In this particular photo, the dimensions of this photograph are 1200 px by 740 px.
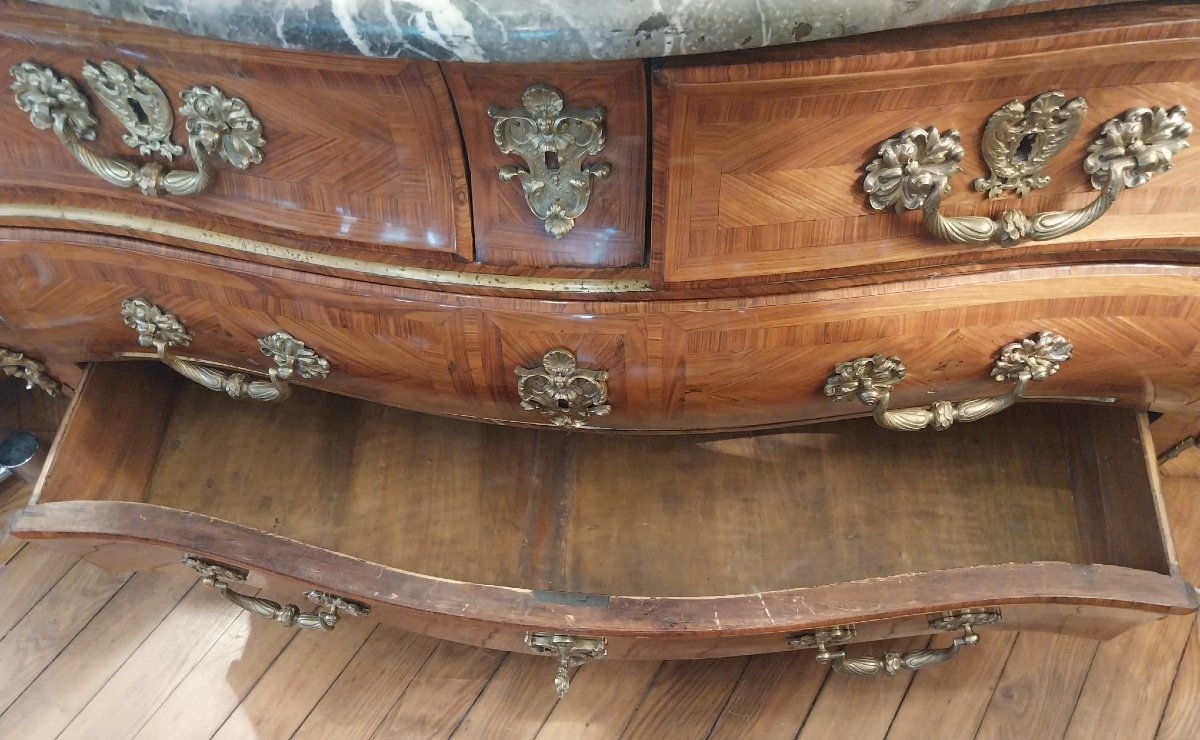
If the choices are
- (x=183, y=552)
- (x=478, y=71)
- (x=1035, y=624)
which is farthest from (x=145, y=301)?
(x=1035, y=624)

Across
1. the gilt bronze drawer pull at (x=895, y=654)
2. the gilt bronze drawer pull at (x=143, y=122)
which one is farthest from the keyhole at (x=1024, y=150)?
the gilt bronze drawer pull at (x=143, y=122)

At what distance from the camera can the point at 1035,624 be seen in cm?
67

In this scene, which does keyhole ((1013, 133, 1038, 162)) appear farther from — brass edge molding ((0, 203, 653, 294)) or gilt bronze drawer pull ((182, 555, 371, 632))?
gilt bronze drawer pull ((182, 555, 371, 632))

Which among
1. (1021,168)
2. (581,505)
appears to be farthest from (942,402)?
(581,505)

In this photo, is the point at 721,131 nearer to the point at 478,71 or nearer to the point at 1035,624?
the point at 478,71

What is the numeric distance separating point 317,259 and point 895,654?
1.87ft

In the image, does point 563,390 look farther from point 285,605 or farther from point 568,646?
point 285,605

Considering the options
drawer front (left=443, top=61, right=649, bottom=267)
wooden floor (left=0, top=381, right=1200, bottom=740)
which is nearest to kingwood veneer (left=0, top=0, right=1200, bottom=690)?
drawer front (left=443, top=61, right=649, bottom=267)

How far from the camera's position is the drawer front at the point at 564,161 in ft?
1.45

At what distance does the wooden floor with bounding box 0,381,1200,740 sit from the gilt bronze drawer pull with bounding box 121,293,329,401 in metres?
0.32

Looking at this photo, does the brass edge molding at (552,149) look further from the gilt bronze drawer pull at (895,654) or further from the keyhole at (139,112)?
the gilt bronze drawer pull at (895,654)

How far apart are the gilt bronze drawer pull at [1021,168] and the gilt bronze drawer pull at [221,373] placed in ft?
1.44

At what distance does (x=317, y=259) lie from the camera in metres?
0.58

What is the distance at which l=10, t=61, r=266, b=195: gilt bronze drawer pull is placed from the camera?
500 mm
